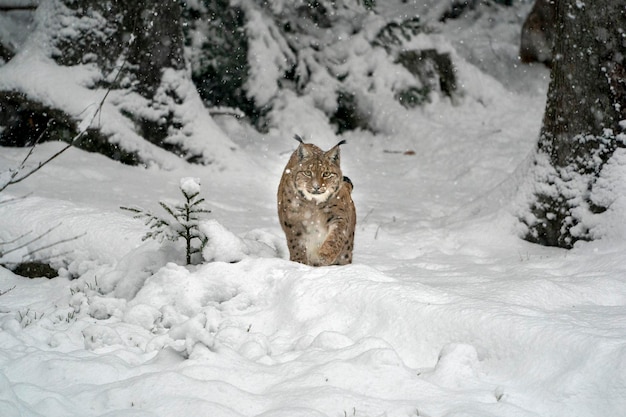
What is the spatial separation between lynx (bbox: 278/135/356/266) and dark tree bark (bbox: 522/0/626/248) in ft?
7.01

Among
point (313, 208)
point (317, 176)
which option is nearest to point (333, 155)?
point (317, 176)

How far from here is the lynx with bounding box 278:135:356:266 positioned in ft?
19.3

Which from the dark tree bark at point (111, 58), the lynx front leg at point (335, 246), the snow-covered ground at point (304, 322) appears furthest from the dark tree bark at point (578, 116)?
the dark tree bark at point (111, 58)

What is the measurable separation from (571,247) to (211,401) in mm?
4574

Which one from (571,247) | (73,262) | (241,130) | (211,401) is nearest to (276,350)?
(211,401)

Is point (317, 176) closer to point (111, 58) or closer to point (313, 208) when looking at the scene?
point (313, 208)

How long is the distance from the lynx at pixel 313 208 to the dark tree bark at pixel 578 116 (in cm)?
214

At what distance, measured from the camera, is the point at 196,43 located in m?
11.8

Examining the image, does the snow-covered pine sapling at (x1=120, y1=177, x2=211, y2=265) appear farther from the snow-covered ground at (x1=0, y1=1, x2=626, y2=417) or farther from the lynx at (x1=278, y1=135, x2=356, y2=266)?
the lynx at (x1=278, y1=135, x2=356, y2=266)

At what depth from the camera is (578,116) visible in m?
6.45

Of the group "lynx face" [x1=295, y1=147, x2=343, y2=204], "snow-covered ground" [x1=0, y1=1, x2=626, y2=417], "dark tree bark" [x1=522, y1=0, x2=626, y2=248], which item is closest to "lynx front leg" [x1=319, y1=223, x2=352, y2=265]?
"lynx face" [x1=295, y1=147, x2=343, y2=204]

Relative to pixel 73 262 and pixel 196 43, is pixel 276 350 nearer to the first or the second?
pixel 73 262

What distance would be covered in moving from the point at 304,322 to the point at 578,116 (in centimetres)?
396

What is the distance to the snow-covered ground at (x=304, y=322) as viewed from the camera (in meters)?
3.01
